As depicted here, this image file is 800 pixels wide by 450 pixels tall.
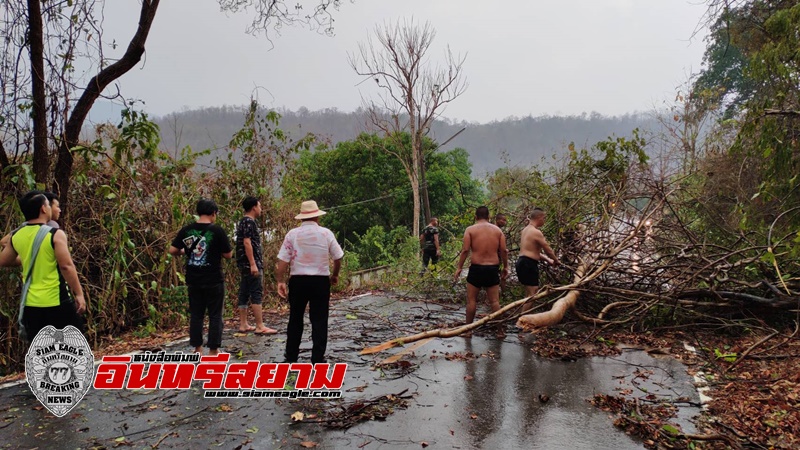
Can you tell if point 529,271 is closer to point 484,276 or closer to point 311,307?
point 484,276

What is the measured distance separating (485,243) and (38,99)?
622 centimetres

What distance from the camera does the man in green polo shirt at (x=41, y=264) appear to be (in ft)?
13.9

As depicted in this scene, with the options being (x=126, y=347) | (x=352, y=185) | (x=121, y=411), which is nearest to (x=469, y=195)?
(x=352, y=185)

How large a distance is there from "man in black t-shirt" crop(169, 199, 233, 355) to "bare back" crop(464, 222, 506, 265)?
138 inches

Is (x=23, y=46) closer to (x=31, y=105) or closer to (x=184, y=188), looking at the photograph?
(x=31, y=105)

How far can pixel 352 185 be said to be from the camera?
27.3 meters

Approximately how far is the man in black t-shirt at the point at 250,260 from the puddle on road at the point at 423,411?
1024mm

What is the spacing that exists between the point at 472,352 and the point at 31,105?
21.1 feet

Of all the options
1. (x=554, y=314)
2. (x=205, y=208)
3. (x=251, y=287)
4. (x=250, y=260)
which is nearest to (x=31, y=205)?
(x=205, y=208)

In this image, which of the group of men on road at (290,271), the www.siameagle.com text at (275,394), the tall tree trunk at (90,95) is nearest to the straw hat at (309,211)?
the group of men on road at (290,271)

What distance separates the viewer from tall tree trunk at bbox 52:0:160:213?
6.60 metres

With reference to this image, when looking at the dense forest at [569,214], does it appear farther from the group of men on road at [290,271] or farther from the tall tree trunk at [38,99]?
the group of men on road at [290,271]

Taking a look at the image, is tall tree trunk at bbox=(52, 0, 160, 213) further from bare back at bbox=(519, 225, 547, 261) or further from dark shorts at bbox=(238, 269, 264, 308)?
bare back at bbox=(519, 225, 547, 261)

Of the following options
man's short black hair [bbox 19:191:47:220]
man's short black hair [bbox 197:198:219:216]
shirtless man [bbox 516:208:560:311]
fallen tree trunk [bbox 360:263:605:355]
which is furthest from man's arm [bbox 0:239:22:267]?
shirtless man [bbox 516:208:560:311]
